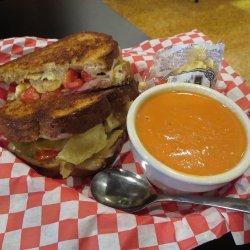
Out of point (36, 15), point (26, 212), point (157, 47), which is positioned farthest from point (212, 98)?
point (36, 15)

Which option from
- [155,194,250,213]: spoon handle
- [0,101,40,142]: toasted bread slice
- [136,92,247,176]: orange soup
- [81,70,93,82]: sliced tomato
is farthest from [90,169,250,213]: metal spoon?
[81,70,93,82]: sliced tomato

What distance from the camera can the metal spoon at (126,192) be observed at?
1.06m

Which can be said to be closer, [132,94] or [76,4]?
[132,94]

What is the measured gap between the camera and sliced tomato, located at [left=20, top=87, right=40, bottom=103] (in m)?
1.31

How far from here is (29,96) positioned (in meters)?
1.32

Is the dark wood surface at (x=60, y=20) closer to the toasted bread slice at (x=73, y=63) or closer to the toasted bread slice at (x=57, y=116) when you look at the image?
the toasted bread slice at (x=73, y=63)

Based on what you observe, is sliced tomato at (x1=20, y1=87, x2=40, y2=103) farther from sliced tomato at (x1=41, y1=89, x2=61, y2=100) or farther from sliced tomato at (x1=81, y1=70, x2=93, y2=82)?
sliced tomato at (x1=81, y1=70, x2=93, y2=82)

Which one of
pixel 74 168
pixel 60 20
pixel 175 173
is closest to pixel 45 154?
pixel 74 168

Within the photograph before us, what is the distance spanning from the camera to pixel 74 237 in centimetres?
93

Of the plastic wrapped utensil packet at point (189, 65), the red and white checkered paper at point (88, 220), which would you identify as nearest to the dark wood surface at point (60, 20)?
the plastic wrapped utensil packet at point (189, 65)

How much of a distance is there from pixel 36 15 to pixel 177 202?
151cm

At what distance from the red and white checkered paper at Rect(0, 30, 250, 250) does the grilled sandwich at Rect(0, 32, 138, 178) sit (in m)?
0.10

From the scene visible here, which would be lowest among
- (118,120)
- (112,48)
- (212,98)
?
(118,120)

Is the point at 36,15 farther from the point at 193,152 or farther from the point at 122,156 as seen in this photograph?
the point at 193,152
